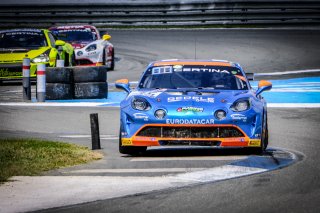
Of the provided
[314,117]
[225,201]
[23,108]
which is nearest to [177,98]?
[225,201]

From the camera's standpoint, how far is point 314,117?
1702 centimetres

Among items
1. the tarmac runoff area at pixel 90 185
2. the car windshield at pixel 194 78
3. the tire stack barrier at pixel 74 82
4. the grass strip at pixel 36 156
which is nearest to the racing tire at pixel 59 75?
the tire stack barrier at pixel 74 82

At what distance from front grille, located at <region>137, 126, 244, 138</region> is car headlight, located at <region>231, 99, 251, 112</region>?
0.25 m

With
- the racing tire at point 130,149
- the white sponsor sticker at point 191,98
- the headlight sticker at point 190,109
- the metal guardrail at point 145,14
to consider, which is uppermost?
the white sponsor sticker at point 191,98

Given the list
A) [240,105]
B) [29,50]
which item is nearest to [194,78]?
[240,105]

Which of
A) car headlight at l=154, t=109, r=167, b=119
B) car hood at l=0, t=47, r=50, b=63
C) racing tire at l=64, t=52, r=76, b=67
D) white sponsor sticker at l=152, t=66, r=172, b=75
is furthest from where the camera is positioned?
racing tire at l=64, t=52, r=76, b=67

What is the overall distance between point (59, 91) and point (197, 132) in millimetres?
9891

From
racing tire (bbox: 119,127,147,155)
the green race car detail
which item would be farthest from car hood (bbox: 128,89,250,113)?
the green race car detail

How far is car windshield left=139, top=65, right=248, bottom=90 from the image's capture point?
41.8ft

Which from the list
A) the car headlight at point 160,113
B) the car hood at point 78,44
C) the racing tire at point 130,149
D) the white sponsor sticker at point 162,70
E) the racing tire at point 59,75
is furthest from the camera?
the car hood at point 78,44

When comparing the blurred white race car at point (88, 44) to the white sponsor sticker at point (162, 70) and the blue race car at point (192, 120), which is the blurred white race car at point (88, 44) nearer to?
the white sponsor sticker at point (162, 70)

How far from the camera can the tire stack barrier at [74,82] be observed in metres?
21.1

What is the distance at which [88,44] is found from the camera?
87.4 ft

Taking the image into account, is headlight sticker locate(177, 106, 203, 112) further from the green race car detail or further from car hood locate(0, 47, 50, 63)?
car hood locate(0, 47, 50, 63)
